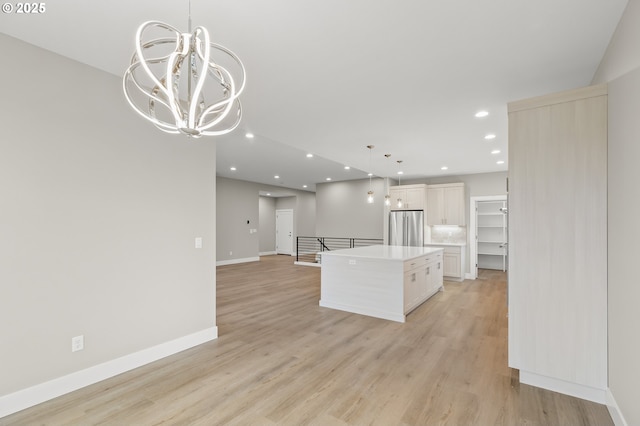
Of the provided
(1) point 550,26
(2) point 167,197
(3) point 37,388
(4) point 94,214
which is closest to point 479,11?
(1) point 550,26

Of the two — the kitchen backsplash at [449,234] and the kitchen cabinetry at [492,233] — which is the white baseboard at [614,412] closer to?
the kitchen backsplash at [449,234]

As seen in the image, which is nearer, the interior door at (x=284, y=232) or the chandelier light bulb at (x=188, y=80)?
the chandelier light bulb at (x=188, y=80)

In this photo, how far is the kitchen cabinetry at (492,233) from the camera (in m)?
8.74

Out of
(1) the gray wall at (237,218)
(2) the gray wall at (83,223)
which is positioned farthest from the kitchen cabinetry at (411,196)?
(2) the gray wall at (83,223)

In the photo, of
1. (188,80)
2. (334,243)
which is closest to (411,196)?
(334,243)

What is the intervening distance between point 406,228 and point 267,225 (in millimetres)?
7223

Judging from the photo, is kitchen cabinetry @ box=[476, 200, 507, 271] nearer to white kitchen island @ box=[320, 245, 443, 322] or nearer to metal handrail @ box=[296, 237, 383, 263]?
metal handrail @ box=[296, 237, 383, 263]

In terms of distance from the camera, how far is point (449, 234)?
848 cm

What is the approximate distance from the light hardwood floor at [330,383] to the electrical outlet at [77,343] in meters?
0.34

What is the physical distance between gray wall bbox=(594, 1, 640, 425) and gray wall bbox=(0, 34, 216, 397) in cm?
368

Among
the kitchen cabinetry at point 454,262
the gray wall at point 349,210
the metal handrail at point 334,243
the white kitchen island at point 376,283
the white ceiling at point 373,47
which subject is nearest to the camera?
the white ceiling at point 373,47

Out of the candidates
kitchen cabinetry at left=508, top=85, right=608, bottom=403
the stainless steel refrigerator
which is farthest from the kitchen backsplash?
kitchen cabinetry at left=508, top=85, right=608, bottom=403

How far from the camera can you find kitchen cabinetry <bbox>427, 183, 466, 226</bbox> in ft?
25.7

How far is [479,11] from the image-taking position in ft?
6.38
